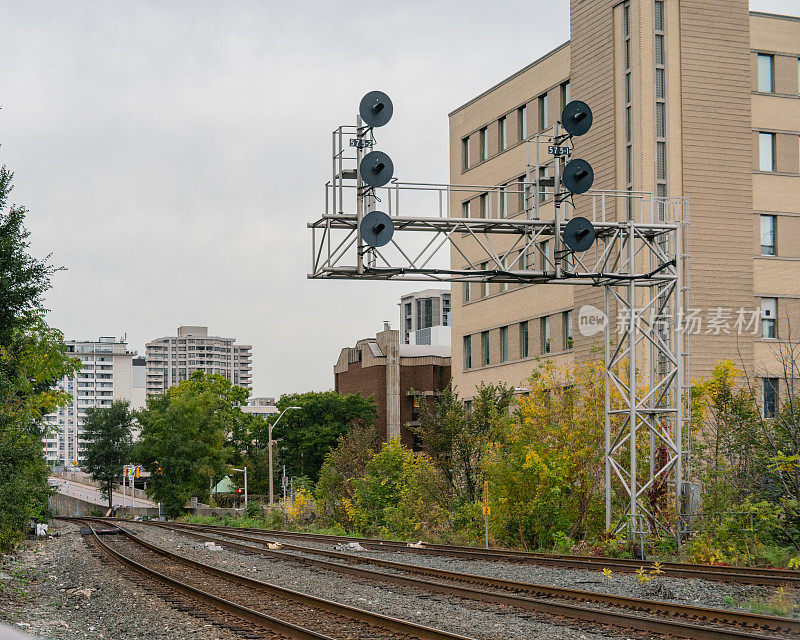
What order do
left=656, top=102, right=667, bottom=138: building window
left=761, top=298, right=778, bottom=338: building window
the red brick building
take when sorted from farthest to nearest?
1. the red brick building
2. left=761, top=298, right=778, bottom=338: building window
3. left=656, top=102, right=667, bottom=138: building window

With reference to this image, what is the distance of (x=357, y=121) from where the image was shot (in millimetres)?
22000

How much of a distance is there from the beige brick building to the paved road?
278 ft

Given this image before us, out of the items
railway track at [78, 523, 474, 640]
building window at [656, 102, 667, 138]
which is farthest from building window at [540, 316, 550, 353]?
railway track at [78, 523, 474, 640]

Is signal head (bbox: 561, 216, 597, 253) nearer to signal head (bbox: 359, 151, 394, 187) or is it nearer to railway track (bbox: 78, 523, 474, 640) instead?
signal head (bbox: 359, 151, 394, 187)

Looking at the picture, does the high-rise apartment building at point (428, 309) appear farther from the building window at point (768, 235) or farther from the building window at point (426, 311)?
the building window at point (768, 235)

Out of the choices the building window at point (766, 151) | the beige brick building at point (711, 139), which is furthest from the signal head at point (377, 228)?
the building window at point (766, 151)

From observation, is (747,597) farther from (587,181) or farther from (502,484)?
(502,484)

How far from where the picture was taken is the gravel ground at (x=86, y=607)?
44.2 feet

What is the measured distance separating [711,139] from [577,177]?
64.2 ft

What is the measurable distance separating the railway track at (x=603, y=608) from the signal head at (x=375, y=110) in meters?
9.70

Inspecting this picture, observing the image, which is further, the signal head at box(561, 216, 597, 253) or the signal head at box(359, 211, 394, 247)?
the signal head at box(561, 216, 597, 253)

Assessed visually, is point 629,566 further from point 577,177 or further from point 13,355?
point 13,355

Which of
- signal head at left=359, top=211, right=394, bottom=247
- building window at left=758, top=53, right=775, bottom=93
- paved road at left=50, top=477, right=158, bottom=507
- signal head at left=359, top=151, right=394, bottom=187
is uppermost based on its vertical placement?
building window at left=758, top=53, right=775, bottom=93

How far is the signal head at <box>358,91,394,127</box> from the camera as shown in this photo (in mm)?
21562
